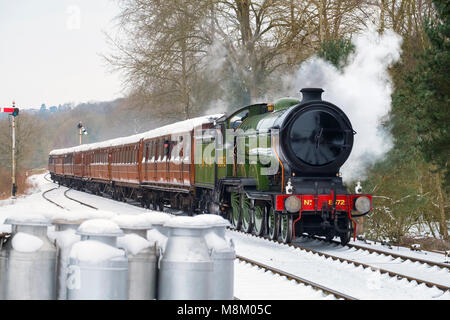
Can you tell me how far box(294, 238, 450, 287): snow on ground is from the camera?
978cm

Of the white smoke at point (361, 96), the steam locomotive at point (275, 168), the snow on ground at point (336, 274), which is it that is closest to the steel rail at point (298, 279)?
the snow on ground at point (336, 274)

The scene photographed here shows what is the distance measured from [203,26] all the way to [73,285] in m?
26.3

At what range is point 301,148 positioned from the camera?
13109 millimetres

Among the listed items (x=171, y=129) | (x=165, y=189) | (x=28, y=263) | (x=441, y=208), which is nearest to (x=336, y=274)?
(x=28, y=263)

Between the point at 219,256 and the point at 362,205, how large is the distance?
9.11 meters

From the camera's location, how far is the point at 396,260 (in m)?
11.2

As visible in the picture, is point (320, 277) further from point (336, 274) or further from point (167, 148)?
point (167, 148)

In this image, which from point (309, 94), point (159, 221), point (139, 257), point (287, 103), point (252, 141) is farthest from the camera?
point (252, 141)

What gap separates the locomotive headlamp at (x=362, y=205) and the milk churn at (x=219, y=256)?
890 cm

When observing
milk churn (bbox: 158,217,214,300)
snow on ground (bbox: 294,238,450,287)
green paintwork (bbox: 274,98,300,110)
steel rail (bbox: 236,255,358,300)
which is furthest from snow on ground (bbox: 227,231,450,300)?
milk churn (bbox: 158,217,214,300)

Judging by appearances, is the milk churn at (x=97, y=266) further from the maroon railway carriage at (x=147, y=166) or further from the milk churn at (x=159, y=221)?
the maroon railway carriage at (x=147, y=166)

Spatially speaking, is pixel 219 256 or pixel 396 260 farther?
pixel 396 260

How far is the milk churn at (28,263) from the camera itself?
4.13m
